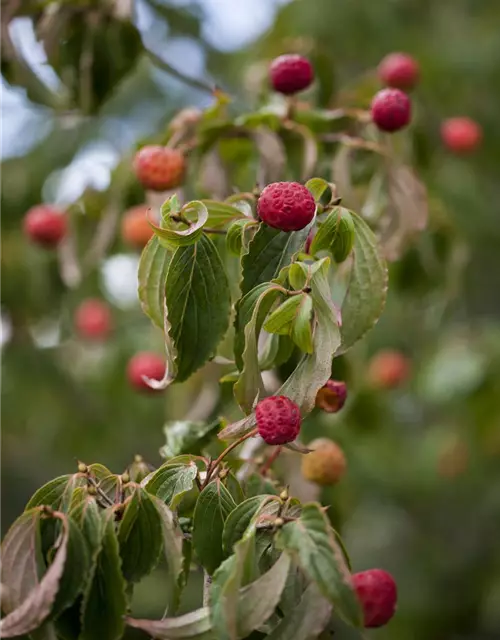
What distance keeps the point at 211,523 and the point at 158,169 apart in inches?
26.6

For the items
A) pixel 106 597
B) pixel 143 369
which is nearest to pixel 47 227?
pixel 143 369

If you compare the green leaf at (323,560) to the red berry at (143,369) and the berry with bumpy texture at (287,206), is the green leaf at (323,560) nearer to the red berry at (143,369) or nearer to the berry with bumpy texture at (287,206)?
the berry with bumpy texture at (287,206)

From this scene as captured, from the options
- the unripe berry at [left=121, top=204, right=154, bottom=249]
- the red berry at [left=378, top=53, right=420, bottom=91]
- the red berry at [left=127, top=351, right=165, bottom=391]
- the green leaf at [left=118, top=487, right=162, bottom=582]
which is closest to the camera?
the green leaf at [left=118, top=487, right=162, bottom=582]

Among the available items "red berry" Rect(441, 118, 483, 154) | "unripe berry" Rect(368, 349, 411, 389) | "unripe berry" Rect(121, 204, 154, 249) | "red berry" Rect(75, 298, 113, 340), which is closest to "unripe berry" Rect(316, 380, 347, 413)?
"unripe berry" Rect(121, 204, 154, 249)

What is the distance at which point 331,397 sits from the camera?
1.21 metres

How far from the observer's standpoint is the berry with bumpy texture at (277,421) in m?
0.98

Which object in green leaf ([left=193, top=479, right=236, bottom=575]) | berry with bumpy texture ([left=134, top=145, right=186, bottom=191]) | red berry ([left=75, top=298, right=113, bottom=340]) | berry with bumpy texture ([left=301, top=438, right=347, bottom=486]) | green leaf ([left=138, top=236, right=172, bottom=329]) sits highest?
green leaf ([left=138, top=236, right=172, bottom=329])

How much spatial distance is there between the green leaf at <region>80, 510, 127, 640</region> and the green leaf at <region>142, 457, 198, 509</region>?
12 cm

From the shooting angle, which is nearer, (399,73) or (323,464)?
(323,464)

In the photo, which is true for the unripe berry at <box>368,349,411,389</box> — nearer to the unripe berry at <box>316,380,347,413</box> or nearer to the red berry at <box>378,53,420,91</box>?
the red berry at <box>378,53,420,91</box>

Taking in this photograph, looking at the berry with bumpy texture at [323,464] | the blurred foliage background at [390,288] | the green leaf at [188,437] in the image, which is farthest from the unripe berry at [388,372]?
the green leaf at [188,437]

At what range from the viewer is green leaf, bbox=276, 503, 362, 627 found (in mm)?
850

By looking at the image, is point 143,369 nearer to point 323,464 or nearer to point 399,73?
point 323,464

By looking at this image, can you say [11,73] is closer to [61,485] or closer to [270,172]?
[270,172]
